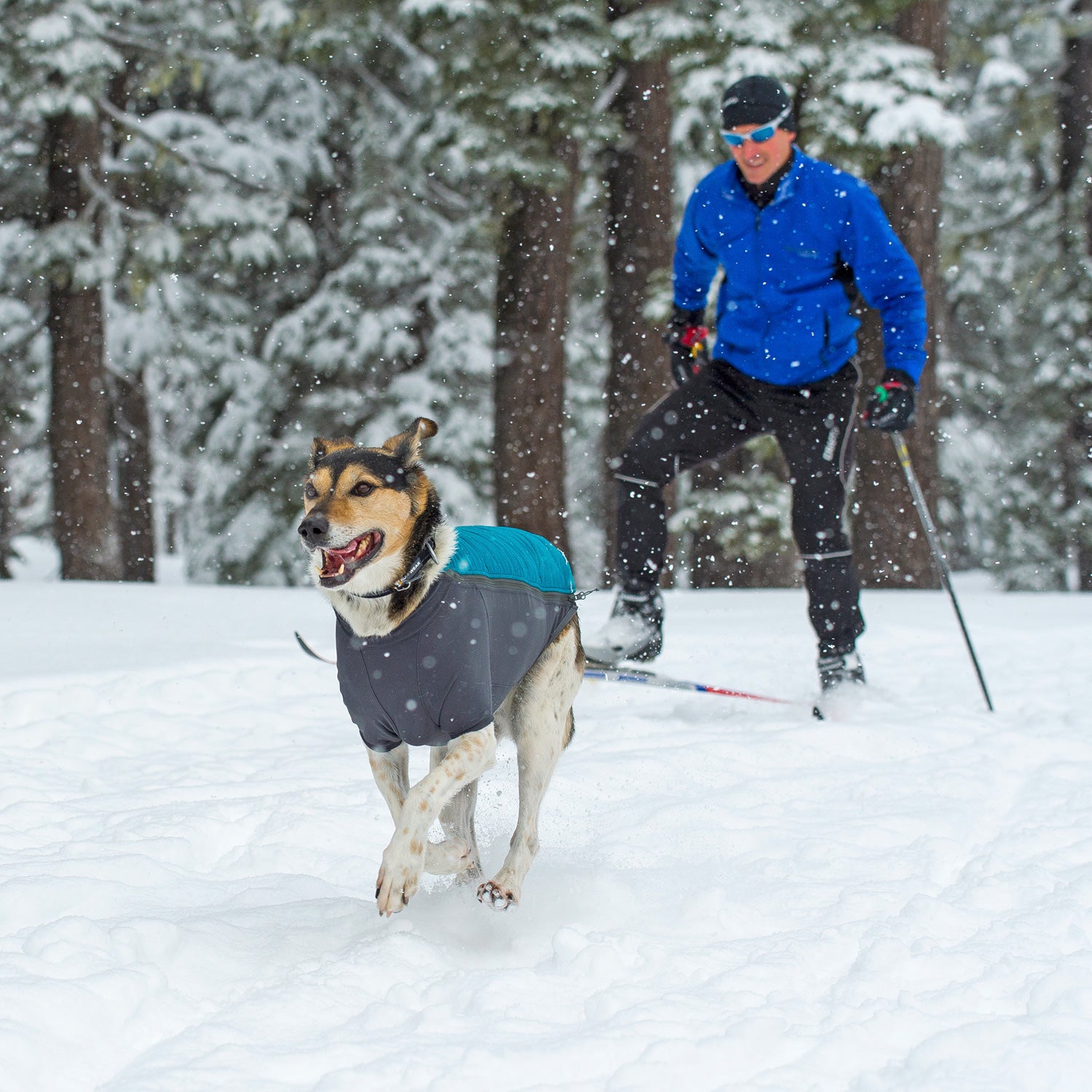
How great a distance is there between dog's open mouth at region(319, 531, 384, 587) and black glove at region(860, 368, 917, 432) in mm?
3000

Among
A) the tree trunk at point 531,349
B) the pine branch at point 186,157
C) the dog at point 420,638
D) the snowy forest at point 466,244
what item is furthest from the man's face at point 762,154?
the pine branch at point 186,157

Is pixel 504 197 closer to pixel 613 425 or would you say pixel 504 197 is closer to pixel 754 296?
pixel 613 425

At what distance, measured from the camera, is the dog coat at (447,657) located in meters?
3.06

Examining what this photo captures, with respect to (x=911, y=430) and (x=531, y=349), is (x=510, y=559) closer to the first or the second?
(x=911, y=430)

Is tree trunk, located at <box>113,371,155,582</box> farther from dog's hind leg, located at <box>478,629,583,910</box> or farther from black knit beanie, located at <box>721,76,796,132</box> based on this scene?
dog's hind leg, located at <box>478,629,583,910</box>

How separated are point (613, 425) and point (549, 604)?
8552 mm

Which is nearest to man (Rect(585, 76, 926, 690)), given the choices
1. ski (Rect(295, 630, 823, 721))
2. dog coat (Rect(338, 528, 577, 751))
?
ski (Rect(295, 630, 823, 721))

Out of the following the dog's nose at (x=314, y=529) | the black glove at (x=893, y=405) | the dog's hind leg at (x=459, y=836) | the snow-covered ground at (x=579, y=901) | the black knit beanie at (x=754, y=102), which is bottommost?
the snow-covered ground at (x=579, y=901)

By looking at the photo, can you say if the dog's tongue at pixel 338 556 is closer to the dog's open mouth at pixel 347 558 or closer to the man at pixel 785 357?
the dog's open mouth at pixel 347 558

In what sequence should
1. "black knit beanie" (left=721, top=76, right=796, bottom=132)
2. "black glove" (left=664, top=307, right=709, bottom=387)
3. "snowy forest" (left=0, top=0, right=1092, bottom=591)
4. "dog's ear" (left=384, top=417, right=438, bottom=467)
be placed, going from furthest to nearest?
"snowy forest" (left=0, top=0, right=1092, bottom=591) < "black glove" (left=664, top=307, right=709, bottom=387) < "black knit beanie" (left=721, top=76, right=796, bottom=132) < "dog's ear" (left=384, top=417, right=438, bottom=467)

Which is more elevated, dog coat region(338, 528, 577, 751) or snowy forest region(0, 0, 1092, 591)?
snowy forest region(0, 0, 1092, 591)

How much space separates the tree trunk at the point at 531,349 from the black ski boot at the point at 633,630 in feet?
17.9

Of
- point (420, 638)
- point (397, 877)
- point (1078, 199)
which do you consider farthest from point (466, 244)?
point (397, 877)

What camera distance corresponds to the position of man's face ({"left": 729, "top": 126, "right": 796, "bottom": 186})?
517 centimetres
